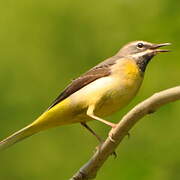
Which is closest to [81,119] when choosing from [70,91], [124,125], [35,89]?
[70,91]

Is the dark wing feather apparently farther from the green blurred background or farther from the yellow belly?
the green blurred background

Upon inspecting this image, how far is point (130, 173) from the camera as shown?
9.76 m

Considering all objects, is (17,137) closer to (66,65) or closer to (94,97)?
(94,97)

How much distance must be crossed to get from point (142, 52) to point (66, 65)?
3.69 metres

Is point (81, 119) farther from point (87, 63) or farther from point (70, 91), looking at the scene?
point (87, 63)

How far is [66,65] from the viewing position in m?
13.7

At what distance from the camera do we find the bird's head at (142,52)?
1000 cm

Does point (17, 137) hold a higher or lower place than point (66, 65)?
higher

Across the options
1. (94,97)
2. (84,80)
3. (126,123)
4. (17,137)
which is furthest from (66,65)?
(126,123)

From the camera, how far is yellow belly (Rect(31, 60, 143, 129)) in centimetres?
923

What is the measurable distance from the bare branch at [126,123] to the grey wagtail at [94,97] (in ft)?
3.35

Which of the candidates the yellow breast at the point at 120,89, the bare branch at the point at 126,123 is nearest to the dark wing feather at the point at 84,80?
the yellow breast at the point at 120,89

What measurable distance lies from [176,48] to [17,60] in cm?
383

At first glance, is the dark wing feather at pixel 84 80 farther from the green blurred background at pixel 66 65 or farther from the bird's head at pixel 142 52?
the green blurred background at pixel 66 65
